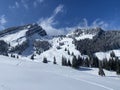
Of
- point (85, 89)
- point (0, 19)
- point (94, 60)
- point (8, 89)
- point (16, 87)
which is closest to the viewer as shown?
A: point (8, 89)

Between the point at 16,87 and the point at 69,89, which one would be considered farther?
the point at 69,89

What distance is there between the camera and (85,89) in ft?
72.0

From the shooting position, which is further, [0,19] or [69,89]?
[0,19]

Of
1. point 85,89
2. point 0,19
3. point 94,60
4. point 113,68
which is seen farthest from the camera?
point 94,60

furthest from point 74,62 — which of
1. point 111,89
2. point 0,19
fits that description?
point 111,89

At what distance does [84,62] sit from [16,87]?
155388 millimetres

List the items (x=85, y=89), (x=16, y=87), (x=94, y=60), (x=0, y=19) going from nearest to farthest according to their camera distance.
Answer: (x=16, y=87) < (x=85, y=89) < (x=0, y=19) < (x=94, y=60)

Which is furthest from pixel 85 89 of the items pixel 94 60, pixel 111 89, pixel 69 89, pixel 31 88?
pixel 94 60

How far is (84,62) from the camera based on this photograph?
563ft

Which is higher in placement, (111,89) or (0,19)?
(0,19)

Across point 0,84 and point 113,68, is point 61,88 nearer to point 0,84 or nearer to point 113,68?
point 0,84

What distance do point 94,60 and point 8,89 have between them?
15079 cm

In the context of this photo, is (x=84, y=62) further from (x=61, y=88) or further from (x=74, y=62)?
(x=61, y=88)

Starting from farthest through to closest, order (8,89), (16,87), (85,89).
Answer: (85,89) → (16,87) → (8,89)
